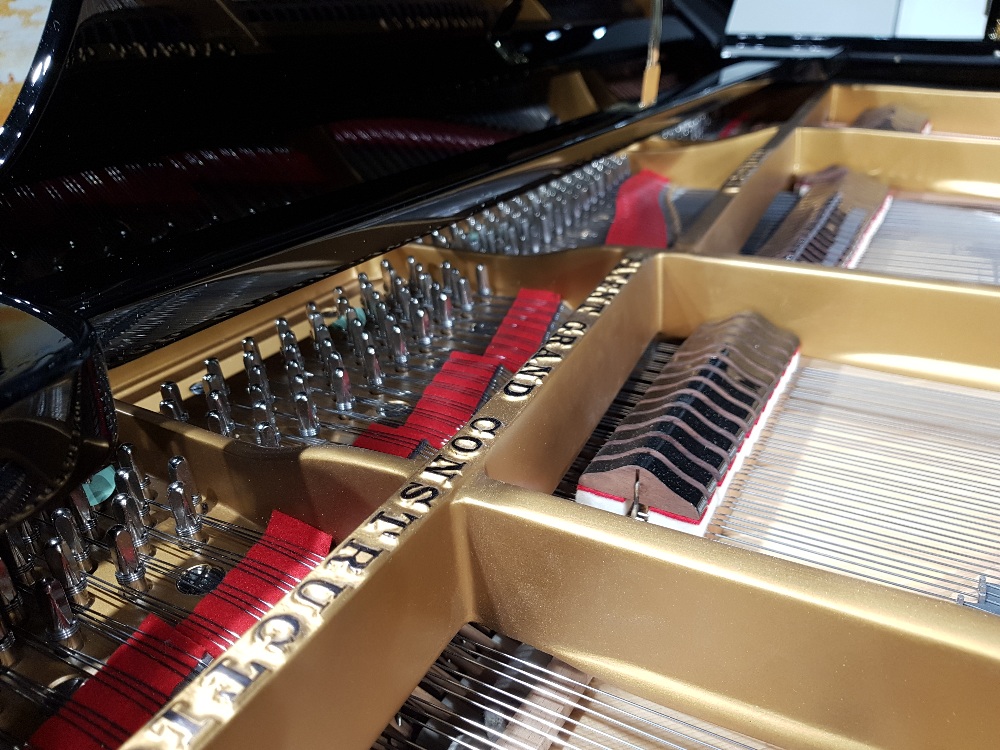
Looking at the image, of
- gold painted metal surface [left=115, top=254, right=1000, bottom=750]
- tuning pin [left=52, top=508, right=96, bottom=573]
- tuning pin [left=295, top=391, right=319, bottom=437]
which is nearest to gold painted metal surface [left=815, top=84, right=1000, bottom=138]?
tuning pin [left=295, top=391, right=319, bottom=437]

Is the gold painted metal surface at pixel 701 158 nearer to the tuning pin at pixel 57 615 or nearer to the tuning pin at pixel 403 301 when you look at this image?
the tuning pin at pixel 403 301

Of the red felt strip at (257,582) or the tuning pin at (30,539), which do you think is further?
the tuning pin at (30,539)

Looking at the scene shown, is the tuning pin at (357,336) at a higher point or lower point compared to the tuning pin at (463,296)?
lower

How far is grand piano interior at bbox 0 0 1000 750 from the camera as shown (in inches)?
37.4

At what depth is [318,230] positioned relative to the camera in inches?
58.1

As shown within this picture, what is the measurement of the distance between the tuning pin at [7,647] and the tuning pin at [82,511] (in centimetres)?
19

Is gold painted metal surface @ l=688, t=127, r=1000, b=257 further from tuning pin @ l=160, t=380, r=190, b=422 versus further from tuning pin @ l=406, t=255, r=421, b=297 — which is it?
tuning pin @ l=160, t=380, r=190, b=422

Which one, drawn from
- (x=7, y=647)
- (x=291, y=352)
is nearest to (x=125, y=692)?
(x=7, y=647)

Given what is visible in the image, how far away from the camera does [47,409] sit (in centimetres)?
88

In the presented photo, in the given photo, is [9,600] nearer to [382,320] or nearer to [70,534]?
[70,534]

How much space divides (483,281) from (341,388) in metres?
0.62

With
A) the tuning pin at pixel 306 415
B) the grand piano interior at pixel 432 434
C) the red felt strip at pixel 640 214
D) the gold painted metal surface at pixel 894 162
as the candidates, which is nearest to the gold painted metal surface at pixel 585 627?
the grand piano interior at pixel 432 434

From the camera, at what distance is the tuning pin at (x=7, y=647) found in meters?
1.13

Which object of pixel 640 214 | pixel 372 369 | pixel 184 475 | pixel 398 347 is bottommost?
pixel 184 475
